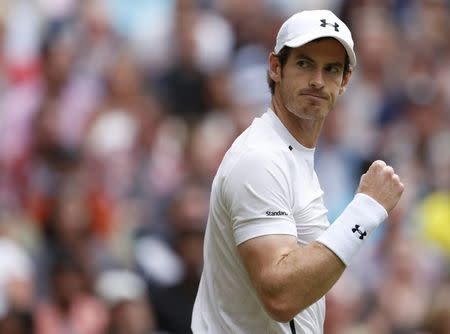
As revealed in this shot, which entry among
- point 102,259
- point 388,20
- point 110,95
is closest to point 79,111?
point 110,95

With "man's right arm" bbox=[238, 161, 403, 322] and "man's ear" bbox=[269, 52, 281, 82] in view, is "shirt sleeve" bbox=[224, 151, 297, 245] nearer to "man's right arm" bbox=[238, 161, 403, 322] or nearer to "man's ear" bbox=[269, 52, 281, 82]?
"man's right arm" bbox=[238, 161, 403, 322]

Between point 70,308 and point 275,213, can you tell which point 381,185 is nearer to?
point 275,213

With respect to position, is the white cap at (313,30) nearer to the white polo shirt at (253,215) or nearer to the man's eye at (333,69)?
the man's eye at (333,69)

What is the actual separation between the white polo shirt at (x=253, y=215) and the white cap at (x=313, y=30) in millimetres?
331

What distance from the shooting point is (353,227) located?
14.1 ft

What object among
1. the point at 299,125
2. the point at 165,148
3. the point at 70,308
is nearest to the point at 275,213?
the point at 299,125

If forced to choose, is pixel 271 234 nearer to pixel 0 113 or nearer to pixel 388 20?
pixel 0 113

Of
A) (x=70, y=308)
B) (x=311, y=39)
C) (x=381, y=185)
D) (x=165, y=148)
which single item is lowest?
(x=70, y=308)

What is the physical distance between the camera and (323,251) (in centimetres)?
420

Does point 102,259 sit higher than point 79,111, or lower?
lower

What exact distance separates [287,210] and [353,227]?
23cm

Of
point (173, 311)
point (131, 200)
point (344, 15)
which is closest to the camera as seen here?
point (173, 311)

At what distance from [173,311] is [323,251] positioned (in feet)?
13.2

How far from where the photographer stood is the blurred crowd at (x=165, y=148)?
852 centimetres
